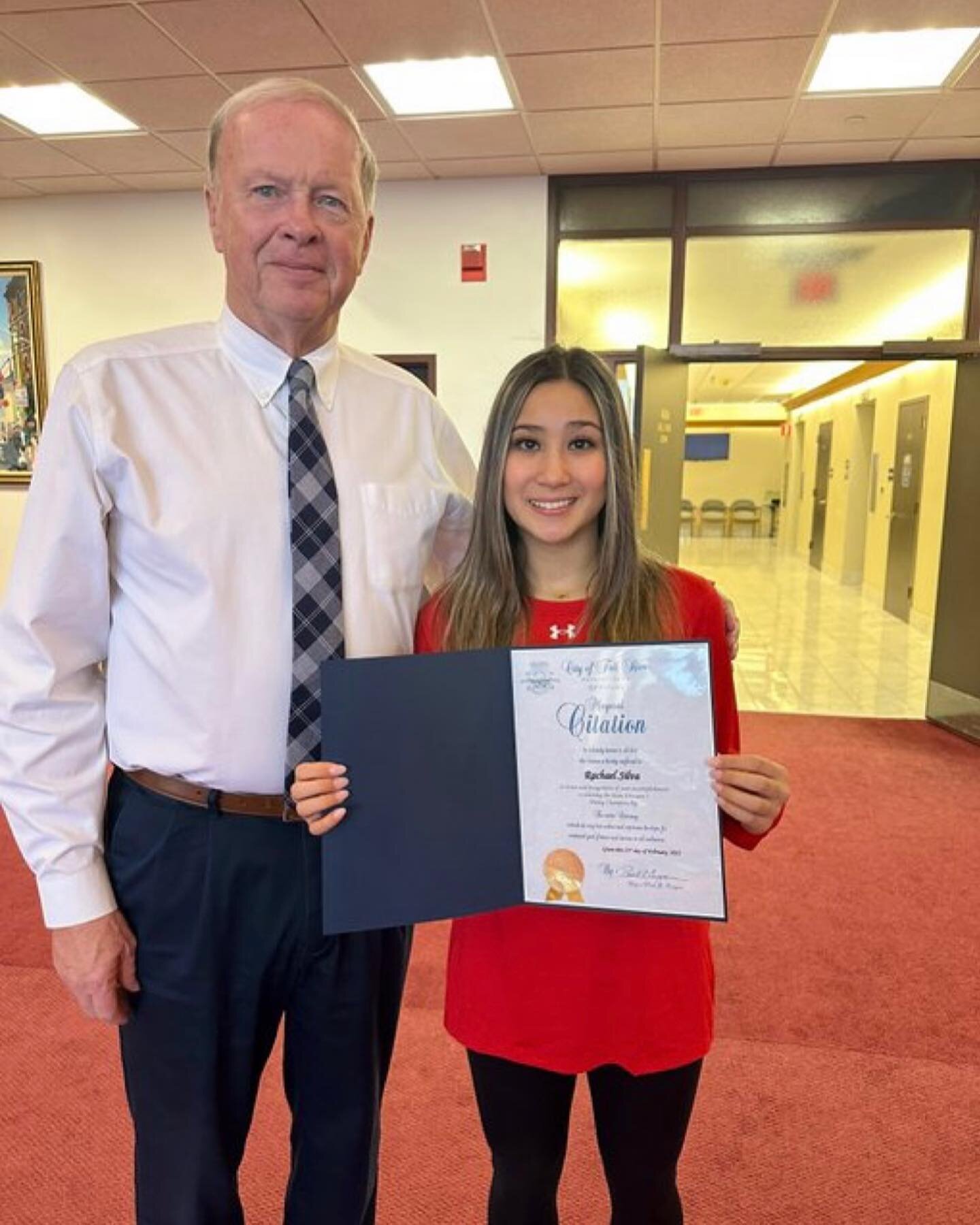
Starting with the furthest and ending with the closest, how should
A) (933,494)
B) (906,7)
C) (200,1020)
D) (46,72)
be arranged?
1. (933,494)
2. (46,72)
3. (906,7)
4. (200,1020)

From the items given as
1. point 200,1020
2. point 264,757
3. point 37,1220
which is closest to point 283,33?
point 264,757

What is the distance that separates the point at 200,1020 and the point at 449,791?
1.69 feet

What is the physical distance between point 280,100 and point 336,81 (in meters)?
3.47

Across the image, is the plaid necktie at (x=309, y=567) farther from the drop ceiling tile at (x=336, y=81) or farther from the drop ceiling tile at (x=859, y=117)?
the drop ceiling tile at (x=859, y=117)

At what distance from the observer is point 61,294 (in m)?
6.03

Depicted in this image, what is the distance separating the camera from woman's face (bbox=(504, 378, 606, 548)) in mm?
1286

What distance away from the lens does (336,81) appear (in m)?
4.14

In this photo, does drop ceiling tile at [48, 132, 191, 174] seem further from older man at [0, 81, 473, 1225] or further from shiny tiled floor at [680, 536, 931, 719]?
shiny tiled floor at [680, 536, 931, 719]

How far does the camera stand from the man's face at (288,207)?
1216 mm

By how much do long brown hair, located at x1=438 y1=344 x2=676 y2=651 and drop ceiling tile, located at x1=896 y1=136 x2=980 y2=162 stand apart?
4.80 m

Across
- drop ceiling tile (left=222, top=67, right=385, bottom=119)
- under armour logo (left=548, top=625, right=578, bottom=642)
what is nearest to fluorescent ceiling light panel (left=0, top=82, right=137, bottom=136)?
drop ceiling tile (left=222, top=67, right=385, bottom=119)

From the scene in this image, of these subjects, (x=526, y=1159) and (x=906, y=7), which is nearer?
(x=526, y=1159)

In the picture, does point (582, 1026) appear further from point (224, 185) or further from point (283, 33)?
point (283, 33)

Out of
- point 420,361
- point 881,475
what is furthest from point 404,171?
point 881,475
